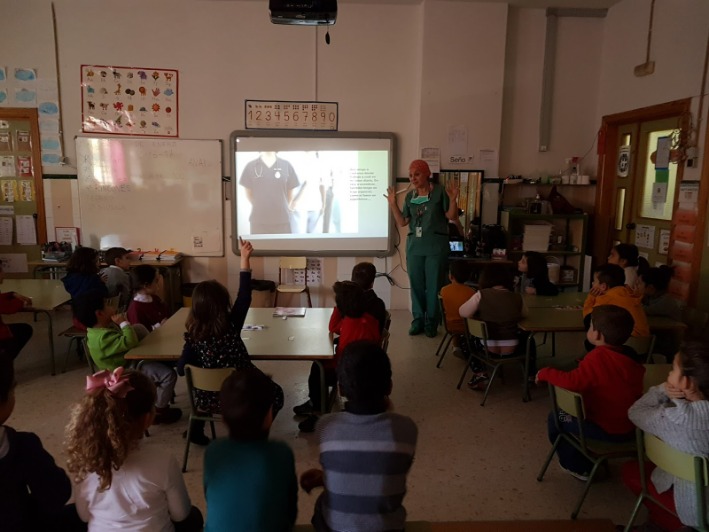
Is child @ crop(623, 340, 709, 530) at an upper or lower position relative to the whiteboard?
lower

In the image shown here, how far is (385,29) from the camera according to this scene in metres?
5.48

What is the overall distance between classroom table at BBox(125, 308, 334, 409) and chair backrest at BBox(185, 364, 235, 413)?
0.75 ft

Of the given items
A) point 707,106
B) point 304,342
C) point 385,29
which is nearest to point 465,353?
point 304,342

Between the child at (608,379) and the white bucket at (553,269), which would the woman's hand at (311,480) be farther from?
the white bucket at (553,269)

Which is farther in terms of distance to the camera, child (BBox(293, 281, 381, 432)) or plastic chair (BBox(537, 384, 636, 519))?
child (BBox(293, 281, 381, 432))

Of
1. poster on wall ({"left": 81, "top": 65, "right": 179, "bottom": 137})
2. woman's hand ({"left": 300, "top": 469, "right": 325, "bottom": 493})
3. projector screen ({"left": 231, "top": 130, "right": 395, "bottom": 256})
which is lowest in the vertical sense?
woman's hand ({"left": 300, "top": 469, "right": 325, "bottom": 493})

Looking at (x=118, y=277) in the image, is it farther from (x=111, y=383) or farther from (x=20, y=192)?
(x=111, y=383)

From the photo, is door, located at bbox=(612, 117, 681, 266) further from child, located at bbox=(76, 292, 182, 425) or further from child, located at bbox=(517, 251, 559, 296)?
child, located at bbox=(76, 292, 182, 425)

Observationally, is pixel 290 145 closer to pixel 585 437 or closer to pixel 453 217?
pixel 453 217

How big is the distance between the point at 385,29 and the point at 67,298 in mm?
4057

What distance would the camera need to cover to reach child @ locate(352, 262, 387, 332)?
A: 2.94m

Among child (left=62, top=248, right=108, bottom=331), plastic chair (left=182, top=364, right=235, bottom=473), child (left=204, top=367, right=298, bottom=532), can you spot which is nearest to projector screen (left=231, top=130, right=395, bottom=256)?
child (left=62, top=248, right=108, bottom=331)

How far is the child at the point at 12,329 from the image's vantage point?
3.43m

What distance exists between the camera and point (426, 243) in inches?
196
